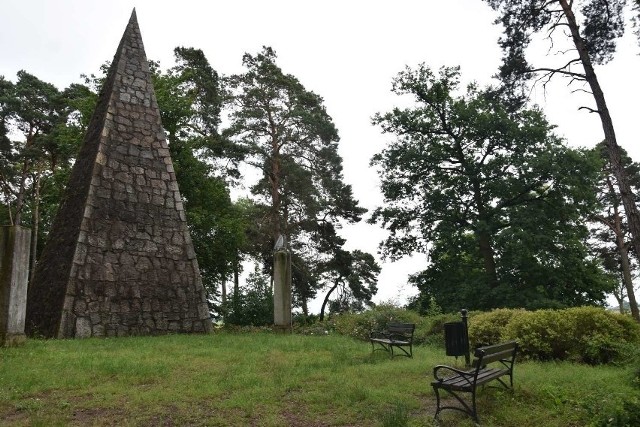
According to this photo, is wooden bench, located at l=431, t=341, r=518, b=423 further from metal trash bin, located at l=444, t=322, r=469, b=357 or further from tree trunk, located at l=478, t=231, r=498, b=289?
tree trunk, located at l=478, t=231, r=498, b=289

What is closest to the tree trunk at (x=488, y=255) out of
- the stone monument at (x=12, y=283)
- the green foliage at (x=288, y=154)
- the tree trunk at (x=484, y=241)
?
the tree trunk at (x=484, y=241)

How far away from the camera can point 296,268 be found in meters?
27.1

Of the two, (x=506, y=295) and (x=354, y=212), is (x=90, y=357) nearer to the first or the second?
(x=506, y=295)

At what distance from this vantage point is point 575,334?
8.82 meters

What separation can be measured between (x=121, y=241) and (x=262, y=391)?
25.9 ft

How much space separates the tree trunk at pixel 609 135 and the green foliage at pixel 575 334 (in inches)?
62.3

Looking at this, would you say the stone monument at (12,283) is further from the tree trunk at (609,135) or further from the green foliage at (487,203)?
the green foliage at (487,203)

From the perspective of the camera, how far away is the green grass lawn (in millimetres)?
4859

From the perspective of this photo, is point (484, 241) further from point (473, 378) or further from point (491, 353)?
point (473, 378)

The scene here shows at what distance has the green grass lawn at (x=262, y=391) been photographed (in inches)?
191

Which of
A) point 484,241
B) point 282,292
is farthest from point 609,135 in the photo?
point 484,241

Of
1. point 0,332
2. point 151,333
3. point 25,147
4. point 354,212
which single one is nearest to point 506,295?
point 354,212

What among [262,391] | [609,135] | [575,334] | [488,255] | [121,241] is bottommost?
[262,391]

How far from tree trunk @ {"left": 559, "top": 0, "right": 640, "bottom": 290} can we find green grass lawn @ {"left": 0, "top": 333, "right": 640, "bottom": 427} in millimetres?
3161
